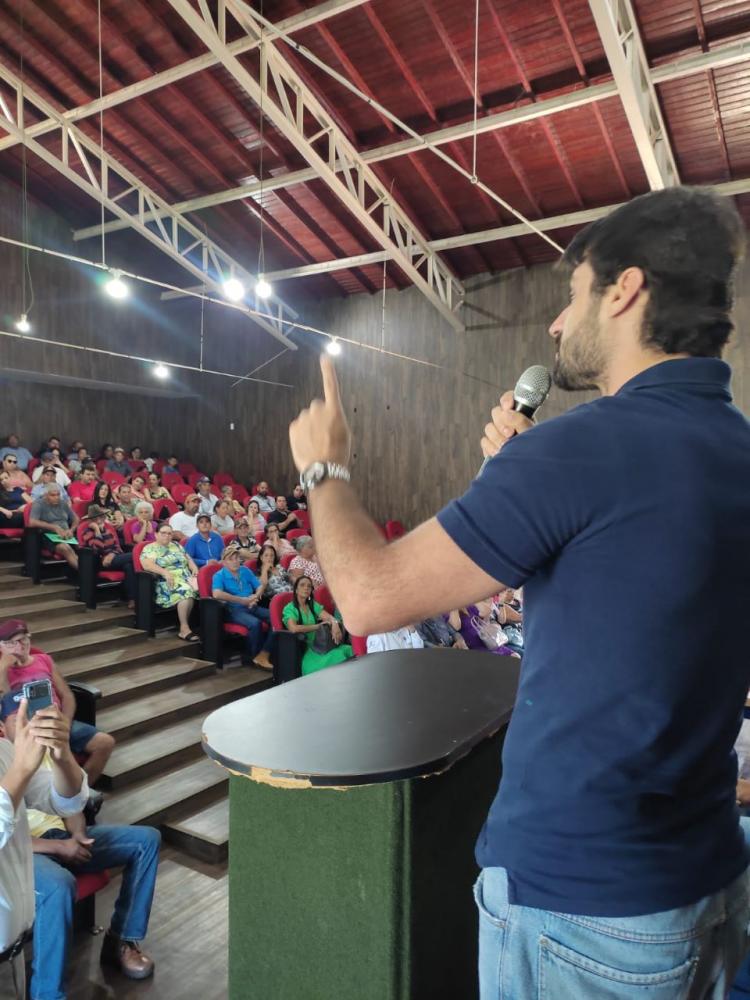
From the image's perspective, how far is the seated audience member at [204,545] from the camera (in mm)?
6266

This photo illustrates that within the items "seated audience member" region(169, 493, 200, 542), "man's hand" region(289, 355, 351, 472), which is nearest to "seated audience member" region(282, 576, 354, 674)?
"seated audience member" region(169, 493, 200, 542)

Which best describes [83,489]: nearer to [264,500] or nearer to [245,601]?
[264,500]

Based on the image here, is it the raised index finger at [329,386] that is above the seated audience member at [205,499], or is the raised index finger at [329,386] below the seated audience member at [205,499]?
above

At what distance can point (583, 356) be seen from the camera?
76cm

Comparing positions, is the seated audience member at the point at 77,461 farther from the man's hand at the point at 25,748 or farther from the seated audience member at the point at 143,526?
the man's hand at the point at 25,748

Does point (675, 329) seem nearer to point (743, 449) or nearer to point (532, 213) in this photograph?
point (743, 449)

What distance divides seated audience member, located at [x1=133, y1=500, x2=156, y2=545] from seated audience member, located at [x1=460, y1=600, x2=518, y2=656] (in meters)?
3.02

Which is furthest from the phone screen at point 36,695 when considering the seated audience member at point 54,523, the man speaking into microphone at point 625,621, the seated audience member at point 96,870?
the seated audience member at point 54,523

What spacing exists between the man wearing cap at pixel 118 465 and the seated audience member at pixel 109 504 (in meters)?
2.23

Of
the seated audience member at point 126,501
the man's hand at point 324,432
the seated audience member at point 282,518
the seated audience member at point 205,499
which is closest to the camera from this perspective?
the man's hand at point 324,432

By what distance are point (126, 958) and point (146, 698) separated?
2.31m

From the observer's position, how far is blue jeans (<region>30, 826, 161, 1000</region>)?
2141 mm

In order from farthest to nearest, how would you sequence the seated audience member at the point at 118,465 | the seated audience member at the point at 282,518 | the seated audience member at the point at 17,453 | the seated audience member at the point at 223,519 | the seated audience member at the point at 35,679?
the seated audience member at the point at 118,465
the seated audience member at the point at 282,518
the seated audience member at the point at 17,453
the seated audience member at the point at 223,519
the seated audience member at the point at 35,679

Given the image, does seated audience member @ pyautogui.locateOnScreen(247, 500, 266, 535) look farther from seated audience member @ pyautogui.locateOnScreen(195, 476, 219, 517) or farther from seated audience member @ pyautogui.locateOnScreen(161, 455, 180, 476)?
seated audience member @ pyautogui.locateOnScreen(161, 455, 180, 476)
